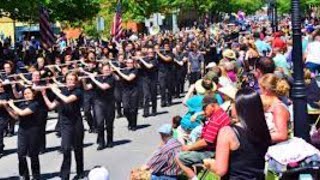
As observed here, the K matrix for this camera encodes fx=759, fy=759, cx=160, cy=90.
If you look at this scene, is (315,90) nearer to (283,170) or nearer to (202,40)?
(283,170)

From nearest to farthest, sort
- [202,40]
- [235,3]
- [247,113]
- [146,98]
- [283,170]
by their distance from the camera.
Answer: [247,113] < [283,170] < [146,98] < [202,40] < [235,3]

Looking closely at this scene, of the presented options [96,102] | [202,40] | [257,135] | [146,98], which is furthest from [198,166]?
[202,40]

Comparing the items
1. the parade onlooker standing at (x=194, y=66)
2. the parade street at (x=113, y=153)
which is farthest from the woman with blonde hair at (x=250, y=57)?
the parade onlooker standing at (x=194, y=66)

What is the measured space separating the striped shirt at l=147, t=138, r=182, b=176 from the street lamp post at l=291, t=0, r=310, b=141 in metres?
1.52

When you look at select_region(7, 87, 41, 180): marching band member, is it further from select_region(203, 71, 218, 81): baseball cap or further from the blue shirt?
the blue shirt

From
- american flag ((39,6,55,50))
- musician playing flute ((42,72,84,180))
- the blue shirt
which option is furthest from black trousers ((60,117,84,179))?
american flag ((39,6,55,50))

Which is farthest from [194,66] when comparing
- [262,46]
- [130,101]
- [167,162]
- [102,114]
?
[167,162]

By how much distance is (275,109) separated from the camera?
7.68 m

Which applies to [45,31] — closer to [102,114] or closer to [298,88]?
[102,114]

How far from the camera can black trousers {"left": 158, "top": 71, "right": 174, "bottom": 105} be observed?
22.4 m

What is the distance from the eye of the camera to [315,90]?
12.5m

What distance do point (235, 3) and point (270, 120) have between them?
7948 centimetres

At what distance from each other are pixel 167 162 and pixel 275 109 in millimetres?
2290

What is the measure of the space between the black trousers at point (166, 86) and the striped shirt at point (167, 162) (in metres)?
12.7
